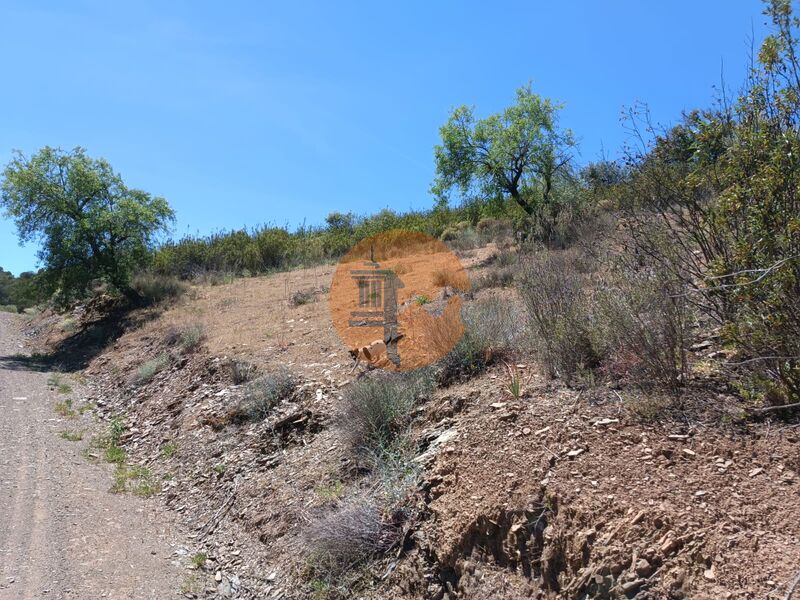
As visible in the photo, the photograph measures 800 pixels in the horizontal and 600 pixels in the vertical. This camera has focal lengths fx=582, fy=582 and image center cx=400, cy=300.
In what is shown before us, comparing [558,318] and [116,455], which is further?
[116,455]

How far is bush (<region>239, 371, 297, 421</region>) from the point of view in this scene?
7551 millimetres

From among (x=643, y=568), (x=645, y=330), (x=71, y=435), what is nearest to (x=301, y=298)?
(x=71, y=435)

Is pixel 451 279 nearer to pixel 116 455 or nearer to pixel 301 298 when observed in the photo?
pixel 301 298

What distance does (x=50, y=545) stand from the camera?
221 inches

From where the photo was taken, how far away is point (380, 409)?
5699 millimetres

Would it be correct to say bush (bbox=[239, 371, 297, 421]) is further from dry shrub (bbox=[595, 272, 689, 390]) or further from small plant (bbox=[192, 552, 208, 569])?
dry shrub (bbox=[595, 272, 689, 390])

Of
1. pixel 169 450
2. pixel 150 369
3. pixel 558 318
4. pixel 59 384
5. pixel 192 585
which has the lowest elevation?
pixel 192 585

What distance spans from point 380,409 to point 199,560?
7.27ft

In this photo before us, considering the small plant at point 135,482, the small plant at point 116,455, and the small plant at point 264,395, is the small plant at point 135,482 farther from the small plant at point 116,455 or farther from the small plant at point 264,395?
the small plant at point 264,395

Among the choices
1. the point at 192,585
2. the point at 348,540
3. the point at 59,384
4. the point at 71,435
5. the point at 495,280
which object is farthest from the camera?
the point at 59,384

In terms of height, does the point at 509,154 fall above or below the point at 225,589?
above

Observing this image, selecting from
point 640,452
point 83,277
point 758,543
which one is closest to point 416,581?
point 640,452

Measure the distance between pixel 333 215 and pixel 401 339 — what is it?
2310 centimetres

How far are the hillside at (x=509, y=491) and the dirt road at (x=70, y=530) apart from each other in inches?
15.8
